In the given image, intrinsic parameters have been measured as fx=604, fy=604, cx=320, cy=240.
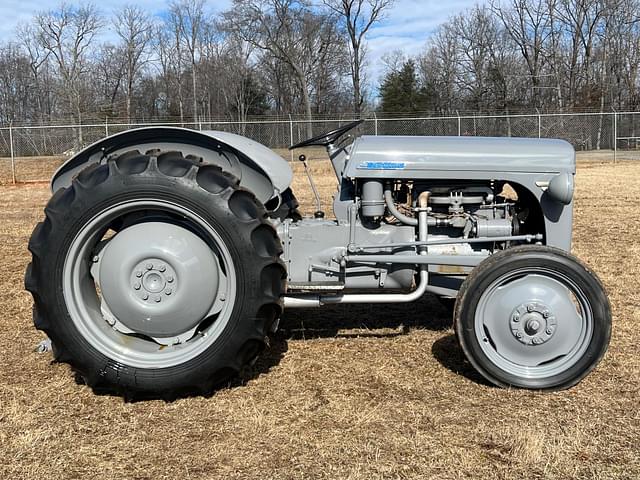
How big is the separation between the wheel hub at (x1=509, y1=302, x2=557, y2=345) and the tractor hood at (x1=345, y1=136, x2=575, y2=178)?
0.90m

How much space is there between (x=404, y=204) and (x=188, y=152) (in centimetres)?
143

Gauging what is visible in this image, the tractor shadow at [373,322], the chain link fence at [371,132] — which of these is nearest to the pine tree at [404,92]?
the chain link fence at [371,132]

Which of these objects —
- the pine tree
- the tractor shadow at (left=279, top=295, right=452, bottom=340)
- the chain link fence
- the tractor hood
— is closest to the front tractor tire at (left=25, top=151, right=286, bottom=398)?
the tractor hood

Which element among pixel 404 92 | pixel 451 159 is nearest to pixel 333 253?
pixel 451 159

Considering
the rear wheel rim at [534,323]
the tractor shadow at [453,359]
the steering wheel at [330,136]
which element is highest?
the steering wheel at [330,136]

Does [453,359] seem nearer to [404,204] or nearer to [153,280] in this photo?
[404,204]

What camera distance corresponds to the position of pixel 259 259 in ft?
10.4

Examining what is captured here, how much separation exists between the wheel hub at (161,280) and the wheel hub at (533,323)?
5.57 ft

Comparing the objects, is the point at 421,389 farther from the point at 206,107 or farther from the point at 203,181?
the point at 206,107

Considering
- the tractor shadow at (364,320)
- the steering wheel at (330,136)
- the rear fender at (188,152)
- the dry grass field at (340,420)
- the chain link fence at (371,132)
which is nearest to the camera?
the dry grass field at (340,420)

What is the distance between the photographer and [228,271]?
3238 millimetres

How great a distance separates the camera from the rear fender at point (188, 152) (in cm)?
359

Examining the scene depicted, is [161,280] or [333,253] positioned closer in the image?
[161,280]

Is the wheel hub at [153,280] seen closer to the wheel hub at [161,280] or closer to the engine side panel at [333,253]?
the wheel hub at [161,280]
